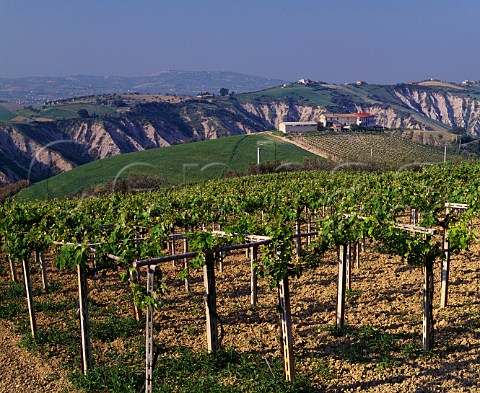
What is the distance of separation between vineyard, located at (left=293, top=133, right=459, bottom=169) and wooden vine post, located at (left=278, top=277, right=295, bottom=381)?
2701 inches

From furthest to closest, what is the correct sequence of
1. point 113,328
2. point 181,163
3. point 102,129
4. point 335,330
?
point 102,129
point 181,163
point 113,328
point 335,330

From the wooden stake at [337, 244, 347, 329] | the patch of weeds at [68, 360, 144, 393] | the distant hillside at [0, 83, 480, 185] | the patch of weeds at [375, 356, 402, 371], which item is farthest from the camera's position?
the distant hillside at [0, 83, 480, 185]

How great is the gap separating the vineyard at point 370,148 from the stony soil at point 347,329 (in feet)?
208

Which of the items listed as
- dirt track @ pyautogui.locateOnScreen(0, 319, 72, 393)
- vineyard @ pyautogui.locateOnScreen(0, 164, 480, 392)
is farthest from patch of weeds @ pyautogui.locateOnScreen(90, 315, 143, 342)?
dirt track @ pyautogui.locateOnScreen(0, 319, 72, 393)

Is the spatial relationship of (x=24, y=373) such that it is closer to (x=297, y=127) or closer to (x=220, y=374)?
(x=220, y=374)

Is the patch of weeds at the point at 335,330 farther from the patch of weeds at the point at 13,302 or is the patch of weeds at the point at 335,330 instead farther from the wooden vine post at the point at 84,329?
the patch of weeds at the point at 13,302

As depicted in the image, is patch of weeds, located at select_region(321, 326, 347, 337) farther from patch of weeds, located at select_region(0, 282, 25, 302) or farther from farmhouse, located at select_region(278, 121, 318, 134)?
farmhouse, located at select_region(278, 121, 318, 134)

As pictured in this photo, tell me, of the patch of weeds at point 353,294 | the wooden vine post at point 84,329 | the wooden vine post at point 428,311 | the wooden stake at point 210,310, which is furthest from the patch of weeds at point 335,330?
the wooden vine post at point 84,329

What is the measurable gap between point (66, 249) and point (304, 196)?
10864 mm

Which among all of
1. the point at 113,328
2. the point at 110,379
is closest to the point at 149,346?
the point at 110,379

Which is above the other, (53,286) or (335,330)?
(335,330)

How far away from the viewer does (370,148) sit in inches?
3410

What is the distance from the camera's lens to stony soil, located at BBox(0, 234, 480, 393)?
8.27m

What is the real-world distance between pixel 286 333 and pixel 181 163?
6735 cm
